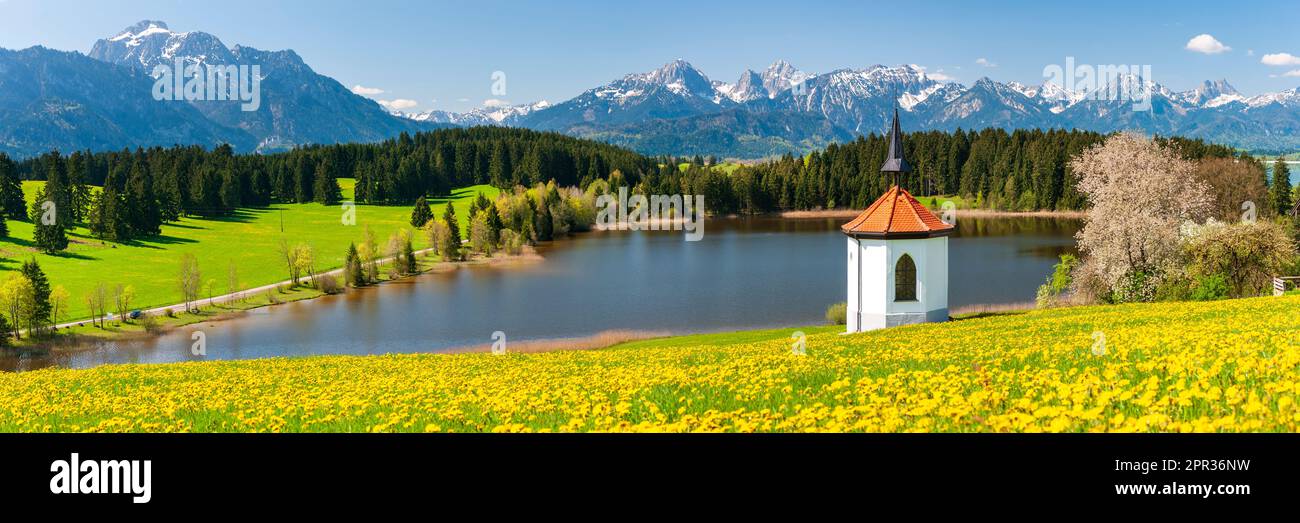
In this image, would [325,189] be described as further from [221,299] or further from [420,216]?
[221,299]

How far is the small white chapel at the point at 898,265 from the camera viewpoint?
35.2 m

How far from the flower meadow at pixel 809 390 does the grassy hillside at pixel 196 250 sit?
2468 inches

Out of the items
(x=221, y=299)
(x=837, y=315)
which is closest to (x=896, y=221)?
(x=837, y=315)

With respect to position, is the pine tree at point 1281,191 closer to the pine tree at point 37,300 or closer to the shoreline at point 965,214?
the shoreline at point 965,214

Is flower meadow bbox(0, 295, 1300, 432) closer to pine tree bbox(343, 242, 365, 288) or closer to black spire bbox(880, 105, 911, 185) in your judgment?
black spire bbox(880, 105, 911, 185)

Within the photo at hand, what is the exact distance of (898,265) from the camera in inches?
1406

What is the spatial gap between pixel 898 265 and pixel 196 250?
10680 cm

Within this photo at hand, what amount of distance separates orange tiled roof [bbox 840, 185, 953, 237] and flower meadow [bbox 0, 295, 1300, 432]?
7369 millimetres

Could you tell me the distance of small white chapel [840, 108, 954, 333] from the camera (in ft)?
116

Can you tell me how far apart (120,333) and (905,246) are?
62650mm

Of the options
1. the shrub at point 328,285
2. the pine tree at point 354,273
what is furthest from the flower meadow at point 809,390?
the pine tree at point 354,273

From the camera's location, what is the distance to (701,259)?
10200 cm
